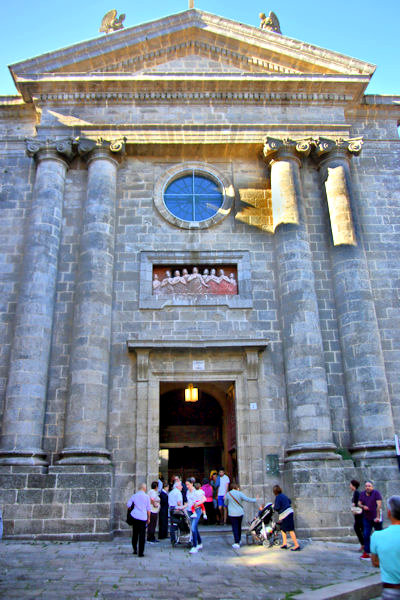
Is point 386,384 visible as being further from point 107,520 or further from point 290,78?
point 290,78

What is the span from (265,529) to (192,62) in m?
15.7

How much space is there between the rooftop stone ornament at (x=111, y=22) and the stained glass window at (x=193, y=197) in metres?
6.81

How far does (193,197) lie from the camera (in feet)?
57.0

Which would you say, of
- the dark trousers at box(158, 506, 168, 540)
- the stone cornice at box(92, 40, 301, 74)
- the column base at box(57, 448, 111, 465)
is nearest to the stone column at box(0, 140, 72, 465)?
the column base at box(57, 448, 111, 465)

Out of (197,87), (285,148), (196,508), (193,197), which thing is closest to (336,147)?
(285,148)

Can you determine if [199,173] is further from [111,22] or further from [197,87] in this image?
[111,22]

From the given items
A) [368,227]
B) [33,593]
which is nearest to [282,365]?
[368,227]

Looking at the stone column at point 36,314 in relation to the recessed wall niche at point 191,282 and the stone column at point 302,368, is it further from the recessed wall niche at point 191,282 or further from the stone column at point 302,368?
the stone column at point 302,368

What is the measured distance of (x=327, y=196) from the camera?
16.9 metres

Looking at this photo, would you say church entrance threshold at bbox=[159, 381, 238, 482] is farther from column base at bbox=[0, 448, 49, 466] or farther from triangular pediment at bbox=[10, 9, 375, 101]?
triangular pediment at bbox=[10, 9, 375, 101]

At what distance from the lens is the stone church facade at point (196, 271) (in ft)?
45.0

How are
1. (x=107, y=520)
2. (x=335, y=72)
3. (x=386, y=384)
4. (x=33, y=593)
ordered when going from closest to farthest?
(x=33, y=593) < (x=107, y=520) < (x=386, y=384) < (x=335, y=72)

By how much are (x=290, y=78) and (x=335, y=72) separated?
1.88 metres

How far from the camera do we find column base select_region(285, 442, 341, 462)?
1344cm
